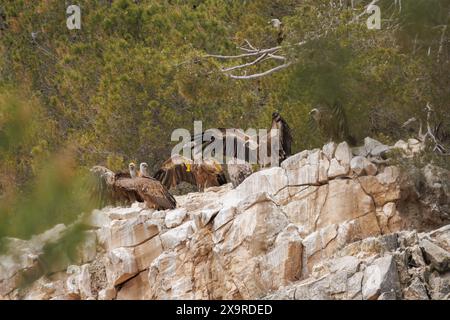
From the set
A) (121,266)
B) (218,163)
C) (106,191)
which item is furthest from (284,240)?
(106,191)

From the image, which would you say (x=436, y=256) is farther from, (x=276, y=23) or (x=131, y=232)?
(x=276, y=23)

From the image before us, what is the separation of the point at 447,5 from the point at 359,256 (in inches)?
213

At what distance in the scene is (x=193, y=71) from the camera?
21.7m

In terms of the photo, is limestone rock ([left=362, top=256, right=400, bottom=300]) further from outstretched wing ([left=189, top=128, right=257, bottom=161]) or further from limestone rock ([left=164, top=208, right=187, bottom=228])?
outstretched wing ([left=189, top=128, right=257, bottom=161])

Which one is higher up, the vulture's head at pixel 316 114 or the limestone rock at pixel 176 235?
the vulture's head at pixel 316 114

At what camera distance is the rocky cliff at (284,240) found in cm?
1431

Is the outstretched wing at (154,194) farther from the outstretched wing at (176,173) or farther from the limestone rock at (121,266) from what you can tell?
the outstretched wing at (176,173)

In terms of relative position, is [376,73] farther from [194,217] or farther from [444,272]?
[444,272]

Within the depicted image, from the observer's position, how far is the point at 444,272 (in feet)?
46.2

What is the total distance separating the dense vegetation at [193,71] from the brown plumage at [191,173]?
4.38 ft

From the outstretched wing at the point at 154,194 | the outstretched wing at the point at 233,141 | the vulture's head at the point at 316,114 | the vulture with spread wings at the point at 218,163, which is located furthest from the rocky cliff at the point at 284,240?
the vulture's head at the point at 316,114

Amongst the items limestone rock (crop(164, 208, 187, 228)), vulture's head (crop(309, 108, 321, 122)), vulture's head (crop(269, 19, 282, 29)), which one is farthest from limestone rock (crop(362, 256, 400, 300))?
vulture's head (crop(269, 19, 282, 29))

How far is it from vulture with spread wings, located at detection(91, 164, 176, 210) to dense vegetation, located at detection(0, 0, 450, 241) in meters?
0.76

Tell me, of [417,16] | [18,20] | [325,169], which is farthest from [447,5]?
[18,20]
